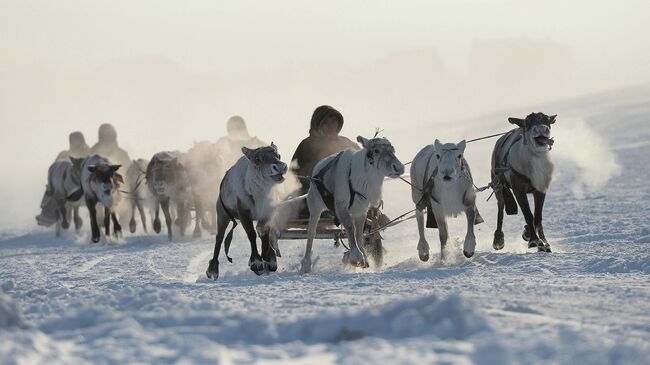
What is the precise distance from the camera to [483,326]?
6270mm

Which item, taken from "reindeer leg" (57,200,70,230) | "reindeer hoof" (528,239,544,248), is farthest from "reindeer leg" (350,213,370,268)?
"reindeer leg" (57,200,70,230)

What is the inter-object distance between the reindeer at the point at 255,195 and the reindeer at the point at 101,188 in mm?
8090

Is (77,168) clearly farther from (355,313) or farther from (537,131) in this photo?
(355,313)

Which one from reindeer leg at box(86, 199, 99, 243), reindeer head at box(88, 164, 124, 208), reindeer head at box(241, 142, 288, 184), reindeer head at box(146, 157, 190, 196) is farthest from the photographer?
reindeer head at box(146, 157, 190, 196)

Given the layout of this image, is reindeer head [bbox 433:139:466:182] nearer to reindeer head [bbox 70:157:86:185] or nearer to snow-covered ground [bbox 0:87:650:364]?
snow-covered ground [bbox 0:87:650:364]

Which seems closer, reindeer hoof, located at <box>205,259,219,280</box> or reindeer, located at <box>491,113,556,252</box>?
reindeer hoof, located at <box>205,259,219,280</box>

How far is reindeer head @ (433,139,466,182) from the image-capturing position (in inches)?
456

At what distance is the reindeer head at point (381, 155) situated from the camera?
11.4 m

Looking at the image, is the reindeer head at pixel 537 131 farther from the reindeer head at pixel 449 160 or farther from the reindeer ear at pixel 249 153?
the reindeer ear at pixel 249 153

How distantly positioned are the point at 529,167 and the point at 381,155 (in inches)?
110

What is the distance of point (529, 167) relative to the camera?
13406 millimetres

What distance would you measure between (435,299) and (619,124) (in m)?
57.9

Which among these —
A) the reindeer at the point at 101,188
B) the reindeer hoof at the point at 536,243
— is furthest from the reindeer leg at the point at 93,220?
the reindeer hoof at the point at 536,243

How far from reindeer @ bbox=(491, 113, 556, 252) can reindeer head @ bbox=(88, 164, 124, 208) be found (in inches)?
333
